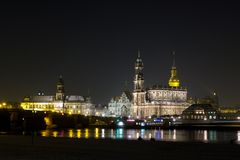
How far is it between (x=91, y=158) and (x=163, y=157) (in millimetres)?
5253

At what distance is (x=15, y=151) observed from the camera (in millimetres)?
41406

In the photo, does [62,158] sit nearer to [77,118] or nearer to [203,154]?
[203,154]

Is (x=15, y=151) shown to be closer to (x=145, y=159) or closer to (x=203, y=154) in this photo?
(x=145, y=159)

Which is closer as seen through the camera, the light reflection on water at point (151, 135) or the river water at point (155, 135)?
the river water at point (155, 135)

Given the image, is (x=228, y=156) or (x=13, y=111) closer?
(x=228, y=156)

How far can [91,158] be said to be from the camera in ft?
121

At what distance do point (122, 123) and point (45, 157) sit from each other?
530 ft

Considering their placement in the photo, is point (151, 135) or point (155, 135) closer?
point (151, 135)

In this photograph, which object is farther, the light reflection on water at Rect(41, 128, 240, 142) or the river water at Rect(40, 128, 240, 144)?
the light reflection on water at Rect(41, 128, 240, 142)

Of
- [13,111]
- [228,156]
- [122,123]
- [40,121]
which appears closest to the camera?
[228,156]

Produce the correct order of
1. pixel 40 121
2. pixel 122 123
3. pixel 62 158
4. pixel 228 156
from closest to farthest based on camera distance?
1. pixel 62 158
2. pixel 228 156
3. pixel 40 121
4. pixel 122 123

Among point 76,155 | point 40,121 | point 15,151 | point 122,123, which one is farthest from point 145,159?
point 122,123

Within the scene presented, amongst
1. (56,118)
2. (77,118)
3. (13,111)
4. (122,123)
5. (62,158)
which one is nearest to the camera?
(62,158)

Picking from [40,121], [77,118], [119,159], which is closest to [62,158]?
[119,159]
